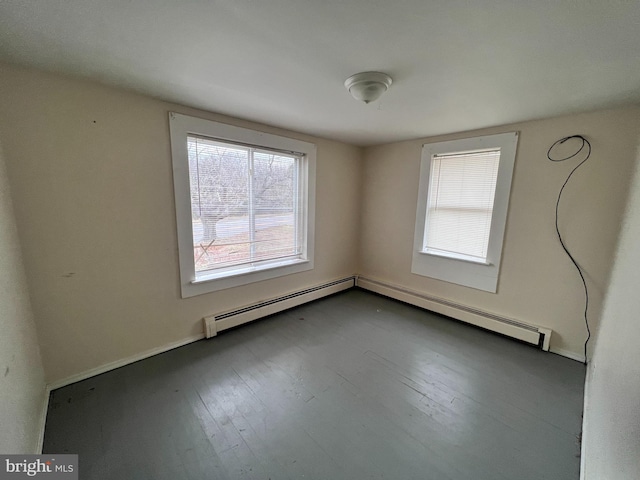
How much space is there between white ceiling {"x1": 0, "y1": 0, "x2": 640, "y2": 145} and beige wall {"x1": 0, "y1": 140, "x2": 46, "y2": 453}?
90 centimetres

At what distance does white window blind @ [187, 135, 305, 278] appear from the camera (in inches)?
90.5

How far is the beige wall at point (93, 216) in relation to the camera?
154 cm

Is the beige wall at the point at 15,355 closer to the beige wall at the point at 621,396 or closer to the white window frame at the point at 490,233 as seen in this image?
the beige wall at the point at 621,396

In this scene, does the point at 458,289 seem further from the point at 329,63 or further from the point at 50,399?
the point at 50,399

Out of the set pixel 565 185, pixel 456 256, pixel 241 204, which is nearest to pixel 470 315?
pixel 456 256

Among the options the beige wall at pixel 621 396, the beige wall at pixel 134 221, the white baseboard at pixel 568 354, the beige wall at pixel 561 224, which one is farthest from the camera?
the white baseboard at pixel 568 354

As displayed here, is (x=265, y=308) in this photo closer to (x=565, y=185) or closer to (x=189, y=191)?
Result: (x=189, y=191)

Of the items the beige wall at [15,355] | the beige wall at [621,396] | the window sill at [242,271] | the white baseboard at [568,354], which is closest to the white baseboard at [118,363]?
the beige wall at [15,355]

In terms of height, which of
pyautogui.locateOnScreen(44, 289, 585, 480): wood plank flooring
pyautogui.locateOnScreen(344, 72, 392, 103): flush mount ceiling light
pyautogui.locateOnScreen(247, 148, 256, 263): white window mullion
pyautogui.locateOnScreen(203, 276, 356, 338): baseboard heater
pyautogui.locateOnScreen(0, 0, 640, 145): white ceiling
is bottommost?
pyautogui.locateOnScreen(44, 289, 585, 480): wood plank flooring

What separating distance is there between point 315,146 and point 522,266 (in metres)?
2.59

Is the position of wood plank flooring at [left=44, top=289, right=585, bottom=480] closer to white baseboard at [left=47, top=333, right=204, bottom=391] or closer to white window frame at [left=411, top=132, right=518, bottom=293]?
white baseboard at [left=47, top=333, right=204, bottom=391]

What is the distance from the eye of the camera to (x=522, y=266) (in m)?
2.43

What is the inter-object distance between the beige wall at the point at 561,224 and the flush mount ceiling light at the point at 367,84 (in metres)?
1.66

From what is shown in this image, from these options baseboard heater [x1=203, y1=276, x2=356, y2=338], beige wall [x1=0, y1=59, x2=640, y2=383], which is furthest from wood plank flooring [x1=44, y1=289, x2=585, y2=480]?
beige wall [x1=0, y1=59, x2=640, y2=383]
